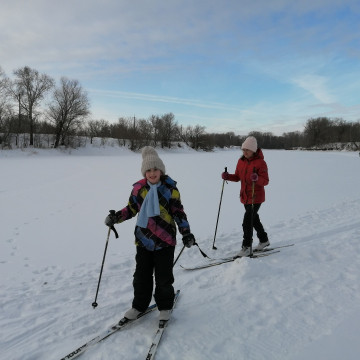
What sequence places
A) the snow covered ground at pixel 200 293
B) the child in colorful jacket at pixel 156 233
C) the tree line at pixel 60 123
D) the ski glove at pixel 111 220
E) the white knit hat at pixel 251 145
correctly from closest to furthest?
the snow covered ground at pixel 200 293 < the child in colorful jacket at pixel 156 233 < the ski glove at pixel 111 220 < the white knit hat at pixel 251 145 < the tree line at pixel 60 123

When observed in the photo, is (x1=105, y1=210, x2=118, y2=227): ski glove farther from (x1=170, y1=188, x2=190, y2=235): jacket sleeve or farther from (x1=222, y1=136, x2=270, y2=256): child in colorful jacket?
(x1=222, y1=136, x2=270, y2=256): child in colorful jacket

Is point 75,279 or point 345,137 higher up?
point 345,137

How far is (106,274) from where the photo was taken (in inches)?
158

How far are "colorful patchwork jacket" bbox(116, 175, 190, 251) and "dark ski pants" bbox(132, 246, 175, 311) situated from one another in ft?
0.29

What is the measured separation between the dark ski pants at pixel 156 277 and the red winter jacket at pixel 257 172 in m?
2.09

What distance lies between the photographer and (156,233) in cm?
274

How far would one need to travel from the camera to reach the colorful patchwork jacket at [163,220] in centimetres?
274

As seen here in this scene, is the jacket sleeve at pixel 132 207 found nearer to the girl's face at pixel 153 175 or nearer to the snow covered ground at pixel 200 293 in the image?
the girl's face at pixel 153 175

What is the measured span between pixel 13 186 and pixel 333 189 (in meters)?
12.3

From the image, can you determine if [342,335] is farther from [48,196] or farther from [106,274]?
[48,196]

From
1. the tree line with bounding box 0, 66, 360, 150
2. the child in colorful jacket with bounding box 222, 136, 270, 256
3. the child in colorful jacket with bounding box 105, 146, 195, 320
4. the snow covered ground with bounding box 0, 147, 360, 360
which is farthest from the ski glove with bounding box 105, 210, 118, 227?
the tree line with bounding box 0, 66, 360, 150

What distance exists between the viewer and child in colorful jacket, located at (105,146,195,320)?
2.74 meters

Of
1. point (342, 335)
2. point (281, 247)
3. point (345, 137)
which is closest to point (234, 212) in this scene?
point (281, 247)

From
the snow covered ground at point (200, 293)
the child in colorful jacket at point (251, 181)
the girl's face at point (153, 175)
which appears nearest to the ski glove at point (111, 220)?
the girl's face at point (153, 175)
